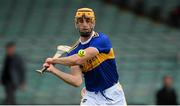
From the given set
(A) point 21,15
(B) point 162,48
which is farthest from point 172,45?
(A) point 21,15

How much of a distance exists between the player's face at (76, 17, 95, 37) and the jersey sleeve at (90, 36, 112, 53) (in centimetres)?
12

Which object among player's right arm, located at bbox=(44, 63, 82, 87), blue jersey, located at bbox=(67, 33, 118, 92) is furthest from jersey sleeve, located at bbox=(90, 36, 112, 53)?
player's right arm, located at bbox=(44, 63, 82, 87)

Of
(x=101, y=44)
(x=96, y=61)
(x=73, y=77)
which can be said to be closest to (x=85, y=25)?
(x=101, y=44)

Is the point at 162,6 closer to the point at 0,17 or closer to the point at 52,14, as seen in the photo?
the point at 52,14

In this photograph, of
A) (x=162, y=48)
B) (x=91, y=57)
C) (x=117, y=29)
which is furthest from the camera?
(x=117, y=29)

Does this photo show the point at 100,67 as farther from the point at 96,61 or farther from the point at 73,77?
the point at 73,77

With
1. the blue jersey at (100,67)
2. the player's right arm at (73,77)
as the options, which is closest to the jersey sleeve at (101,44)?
the blue jersey at (100,67)

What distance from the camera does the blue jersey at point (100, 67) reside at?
7148 mm

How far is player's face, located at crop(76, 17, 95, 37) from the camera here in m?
6.98

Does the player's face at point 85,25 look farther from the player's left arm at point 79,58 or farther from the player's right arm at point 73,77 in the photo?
the player's right arm at point 73,77

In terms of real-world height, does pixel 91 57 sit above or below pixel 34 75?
above

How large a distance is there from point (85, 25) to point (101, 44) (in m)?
0.28

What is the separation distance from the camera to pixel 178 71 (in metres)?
14.9

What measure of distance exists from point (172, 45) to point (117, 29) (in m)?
2.39
